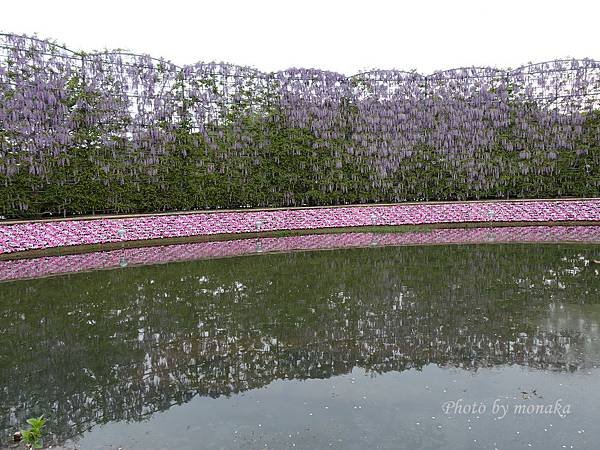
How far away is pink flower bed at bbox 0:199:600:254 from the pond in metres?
4.45

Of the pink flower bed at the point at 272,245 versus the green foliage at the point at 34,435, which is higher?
the green foliage at the point at 34,435

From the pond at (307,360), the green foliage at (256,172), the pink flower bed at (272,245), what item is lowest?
the pink flower bed at (272,245)

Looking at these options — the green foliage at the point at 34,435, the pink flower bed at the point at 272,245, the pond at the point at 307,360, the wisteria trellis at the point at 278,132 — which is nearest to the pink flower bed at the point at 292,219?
the pink flower bed at the point at 272,245

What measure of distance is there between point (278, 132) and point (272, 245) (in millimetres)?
6295

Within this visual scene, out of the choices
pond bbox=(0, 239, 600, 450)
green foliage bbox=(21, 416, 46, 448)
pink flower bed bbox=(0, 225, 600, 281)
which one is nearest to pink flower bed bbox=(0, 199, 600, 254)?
pink flower bed bbox=(0, 225, 600, 281)

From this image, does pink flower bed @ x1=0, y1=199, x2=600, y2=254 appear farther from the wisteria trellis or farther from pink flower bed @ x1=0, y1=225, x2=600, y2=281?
the wisteria trellis

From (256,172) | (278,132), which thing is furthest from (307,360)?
(278,132)

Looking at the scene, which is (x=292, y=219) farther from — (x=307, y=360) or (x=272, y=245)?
(x=307, y=360)

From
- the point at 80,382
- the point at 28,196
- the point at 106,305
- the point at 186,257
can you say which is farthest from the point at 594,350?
the point at 28,196

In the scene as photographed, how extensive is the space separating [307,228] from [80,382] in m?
12.9

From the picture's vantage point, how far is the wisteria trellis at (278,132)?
15008 millimetres

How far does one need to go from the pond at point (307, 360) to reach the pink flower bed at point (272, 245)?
166 cm

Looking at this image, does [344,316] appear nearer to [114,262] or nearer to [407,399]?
[407,399]

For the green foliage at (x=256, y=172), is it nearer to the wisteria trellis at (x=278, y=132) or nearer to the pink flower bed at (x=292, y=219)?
the wisteria trellis at (x=278, y=132)
